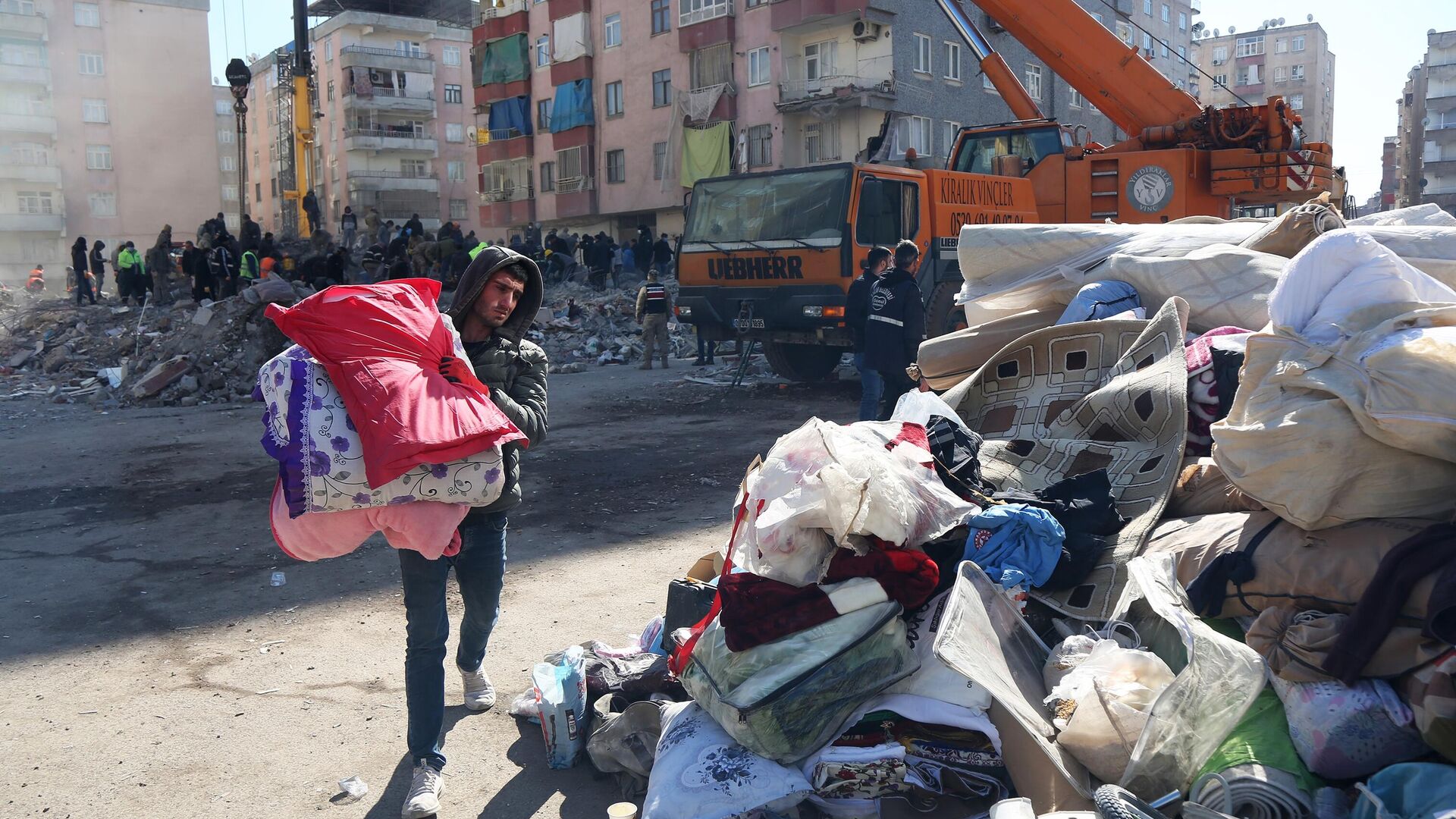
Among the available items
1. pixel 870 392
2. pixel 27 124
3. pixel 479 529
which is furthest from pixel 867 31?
pixel 27 124

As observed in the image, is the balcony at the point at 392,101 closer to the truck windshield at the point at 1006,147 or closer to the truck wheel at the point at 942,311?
the truck windshield at the point at 1006,147

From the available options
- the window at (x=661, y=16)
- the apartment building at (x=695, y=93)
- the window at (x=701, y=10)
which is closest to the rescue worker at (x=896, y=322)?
the apartment building at (x=695, y=93)

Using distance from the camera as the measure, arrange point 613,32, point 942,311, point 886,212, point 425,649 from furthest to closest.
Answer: point 613,32, point 942,311, point 886,212, point 425,649

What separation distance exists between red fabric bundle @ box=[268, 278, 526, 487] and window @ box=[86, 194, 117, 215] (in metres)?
54.2

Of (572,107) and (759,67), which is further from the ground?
(572,107)

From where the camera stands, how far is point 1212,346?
12.8ft

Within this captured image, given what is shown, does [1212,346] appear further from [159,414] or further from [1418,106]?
[1418,106]

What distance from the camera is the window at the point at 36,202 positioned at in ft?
152

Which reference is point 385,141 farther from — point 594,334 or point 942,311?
point 942,311

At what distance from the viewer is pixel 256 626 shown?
443 cm

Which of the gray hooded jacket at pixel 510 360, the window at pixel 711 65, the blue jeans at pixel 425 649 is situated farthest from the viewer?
the window at pixel 711 65

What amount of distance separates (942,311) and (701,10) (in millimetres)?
24203

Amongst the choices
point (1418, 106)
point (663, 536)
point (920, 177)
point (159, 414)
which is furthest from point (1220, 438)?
point (1418, 106)

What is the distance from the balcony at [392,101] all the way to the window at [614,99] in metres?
18.1
